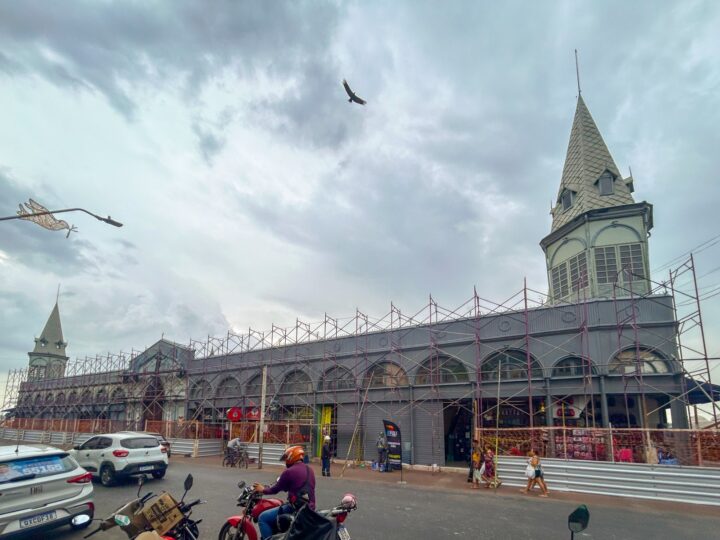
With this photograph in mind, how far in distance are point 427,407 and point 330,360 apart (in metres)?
7.21

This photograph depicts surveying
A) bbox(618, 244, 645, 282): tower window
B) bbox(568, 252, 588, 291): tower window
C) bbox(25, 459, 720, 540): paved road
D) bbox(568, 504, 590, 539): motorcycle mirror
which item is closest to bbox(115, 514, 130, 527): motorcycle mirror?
bbox(25, 459, 720, 540): paved road

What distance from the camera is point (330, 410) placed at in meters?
26.8

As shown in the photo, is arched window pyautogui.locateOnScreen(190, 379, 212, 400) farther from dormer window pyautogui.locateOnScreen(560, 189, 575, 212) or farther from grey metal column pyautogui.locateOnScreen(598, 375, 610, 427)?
dormer window pyautogui.locateOnScreen(560, 189, 575, 212)

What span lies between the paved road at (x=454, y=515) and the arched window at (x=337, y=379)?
35.7 feet

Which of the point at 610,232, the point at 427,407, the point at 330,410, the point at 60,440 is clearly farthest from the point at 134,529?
the point at 60,440

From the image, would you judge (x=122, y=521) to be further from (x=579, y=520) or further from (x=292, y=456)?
(x=579, y=520)

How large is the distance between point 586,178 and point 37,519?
2712 cm

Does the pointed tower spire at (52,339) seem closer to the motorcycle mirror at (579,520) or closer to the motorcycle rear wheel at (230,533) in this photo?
the motorcycle rear wheel at (230,533)

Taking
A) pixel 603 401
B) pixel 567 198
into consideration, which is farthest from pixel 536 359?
pixel 567 198

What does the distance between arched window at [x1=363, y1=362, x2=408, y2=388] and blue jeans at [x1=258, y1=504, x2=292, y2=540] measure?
18.0 metres

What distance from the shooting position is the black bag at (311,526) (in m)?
4.28

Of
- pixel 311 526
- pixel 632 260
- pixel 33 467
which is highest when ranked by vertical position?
pixel 632 260

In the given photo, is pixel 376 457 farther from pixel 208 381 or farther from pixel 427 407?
pixel 208 381

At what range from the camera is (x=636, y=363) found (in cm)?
1833
